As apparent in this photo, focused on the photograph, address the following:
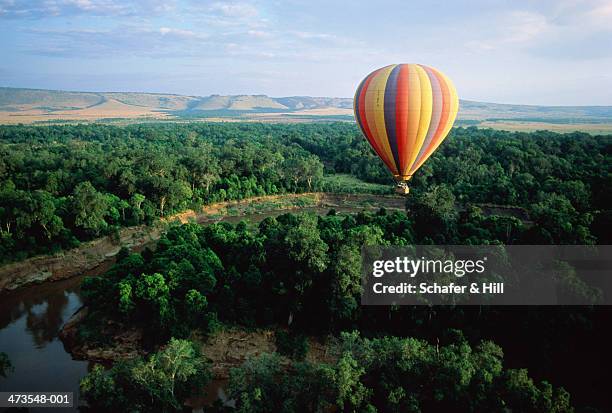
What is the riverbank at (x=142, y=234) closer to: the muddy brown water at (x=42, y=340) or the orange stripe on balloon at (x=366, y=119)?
the muddy brown water at (x=42, y=340)

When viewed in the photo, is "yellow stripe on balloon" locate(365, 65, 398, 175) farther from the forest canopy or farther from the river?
the river

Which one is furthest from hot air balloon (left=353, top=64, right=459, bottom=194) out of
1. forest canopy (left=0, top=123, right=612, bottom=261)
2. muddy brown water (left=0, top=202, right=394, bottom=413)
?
muddy brown water (left=0, top=202, right=394, bottom=413)

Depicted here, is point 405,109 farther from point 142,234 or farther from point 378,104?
point 142,234

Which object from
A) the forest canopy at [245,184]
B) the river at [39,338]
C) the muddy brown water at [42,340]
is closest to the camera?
the muddy brown water at [42,340]

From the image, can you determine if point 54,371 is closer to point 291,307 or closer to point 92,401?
point 92,401

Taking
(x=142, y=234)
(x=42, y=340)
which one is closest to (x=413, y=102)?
(x=42, y=340)

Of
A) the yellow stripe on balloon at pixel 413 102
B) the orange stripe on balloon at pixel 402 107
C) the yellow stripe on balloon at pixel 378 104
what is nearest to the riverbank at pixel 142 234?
the yellow stripe on balloon at pixel 378 104
